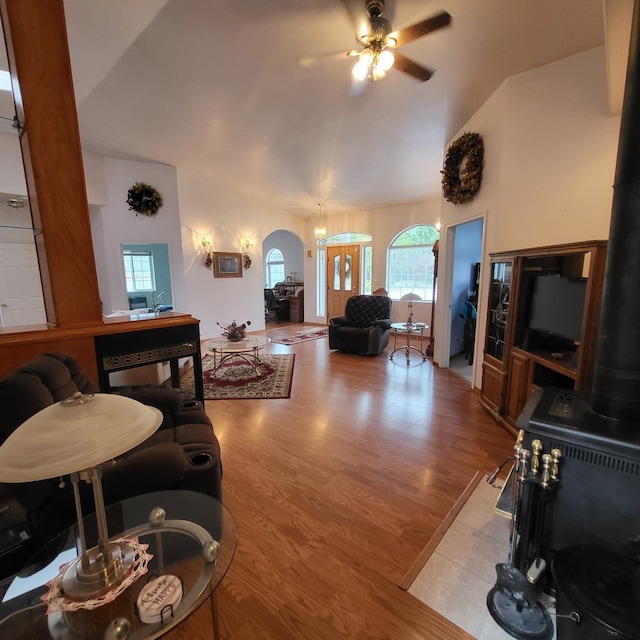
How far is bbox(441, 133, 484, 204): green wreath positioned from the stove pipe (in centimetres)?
243

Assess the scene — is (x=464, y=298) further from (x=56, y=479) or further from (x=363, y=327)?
(x=56, y=479)

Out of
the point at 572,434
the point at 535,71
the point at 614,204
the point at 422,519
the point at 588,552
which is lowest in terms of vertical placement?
the point at 422,519

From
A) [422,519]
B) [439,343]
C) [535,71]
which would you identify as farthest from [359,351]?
[535,71]

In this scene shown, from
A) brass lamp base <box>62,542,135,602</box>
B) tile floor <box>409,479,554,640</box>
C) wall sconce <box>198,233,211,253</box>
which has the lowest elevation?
tile floor <box>409,479,554,640</box>

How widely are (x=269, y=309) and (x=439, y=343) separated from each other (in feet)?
19.7

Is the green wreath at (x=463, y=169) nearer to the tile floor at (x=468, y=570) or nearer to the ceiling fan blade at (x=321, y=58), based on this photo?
the ceiling fan blade at (x=321, y=58)

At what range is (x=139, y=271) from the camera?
7.48 metres

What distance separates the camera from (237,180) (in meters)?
6.10

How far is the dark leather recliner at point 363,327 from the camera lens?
5.40m

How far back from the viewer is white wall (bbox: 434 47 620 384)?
8.18 feet

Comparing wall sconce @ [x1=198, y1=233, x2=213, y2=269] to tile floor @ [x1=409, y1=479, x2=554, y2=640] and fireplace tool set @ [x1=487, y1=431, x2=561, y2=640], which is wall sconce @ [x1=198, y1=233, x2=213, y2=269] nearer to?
tile floor @ [x1=409, y1=479, x2=554, y2=640]

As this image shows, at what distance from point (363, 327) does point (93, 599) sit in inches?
199

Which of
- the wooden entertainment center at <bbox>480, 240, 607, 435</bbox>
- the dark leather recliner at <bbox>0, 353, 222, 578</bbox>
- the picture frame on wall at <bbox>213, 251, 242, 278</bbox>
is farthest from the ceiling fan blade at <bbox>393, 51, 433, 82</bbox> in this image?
the picture frame on wall at <bbox>213, 251, 242, 278</bbox>

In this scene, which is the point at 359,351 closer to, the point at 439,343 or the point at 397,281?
the point at 439,343
